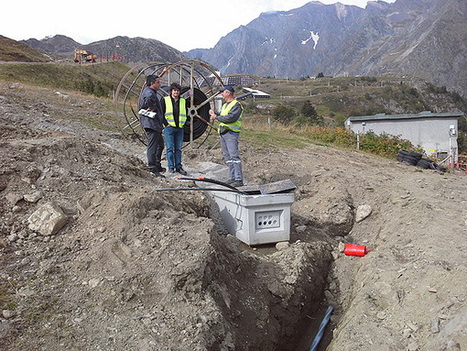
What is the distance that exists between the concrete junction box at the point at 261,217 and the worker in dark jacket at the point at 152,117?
186cm

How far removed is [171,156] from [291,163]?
349 centimetres

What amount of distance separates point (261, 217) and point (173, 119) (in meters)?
2.60

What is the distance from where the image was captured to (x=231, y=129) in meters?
6.29

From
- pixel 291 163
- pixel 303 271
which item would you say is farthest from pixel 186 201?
pixel 291 163

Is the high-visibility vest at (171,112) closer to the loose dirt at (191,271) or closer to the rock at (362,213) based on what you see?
the loose dirt at (191,271)

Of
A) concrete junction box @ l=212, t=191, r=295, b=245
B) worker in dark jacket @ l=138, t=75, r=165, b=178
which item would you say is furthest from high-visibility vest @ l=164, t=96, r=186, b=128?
concrete junction box @ l=212, t=191, r=295, b=245

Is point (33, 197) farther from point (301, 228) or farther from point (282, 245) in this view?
point (301, 228)

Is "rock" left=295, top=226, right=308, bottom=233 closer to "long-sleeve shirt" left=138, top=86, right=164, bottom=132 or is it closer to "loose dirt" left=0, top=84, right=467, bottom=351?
"loose dirt" left=0, top=84, right=467, bottom=351

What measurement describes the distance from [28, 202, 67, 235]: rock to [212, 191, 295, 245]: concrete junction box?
2.32 m

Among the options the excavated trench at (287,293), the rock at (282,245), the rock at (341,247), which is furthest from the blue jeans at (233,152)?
the rock at (341,247)

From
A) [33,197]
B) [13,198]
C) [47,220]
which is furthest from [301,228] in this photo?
[13,198]

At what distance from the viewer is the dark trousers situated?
6.54m

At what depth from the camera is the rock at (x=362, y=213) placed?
21.0 feet

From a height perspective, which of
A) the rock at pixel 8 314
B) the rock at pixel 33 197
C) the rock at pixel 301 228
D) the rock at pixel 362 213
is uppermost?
the rock at pixel 33 197
